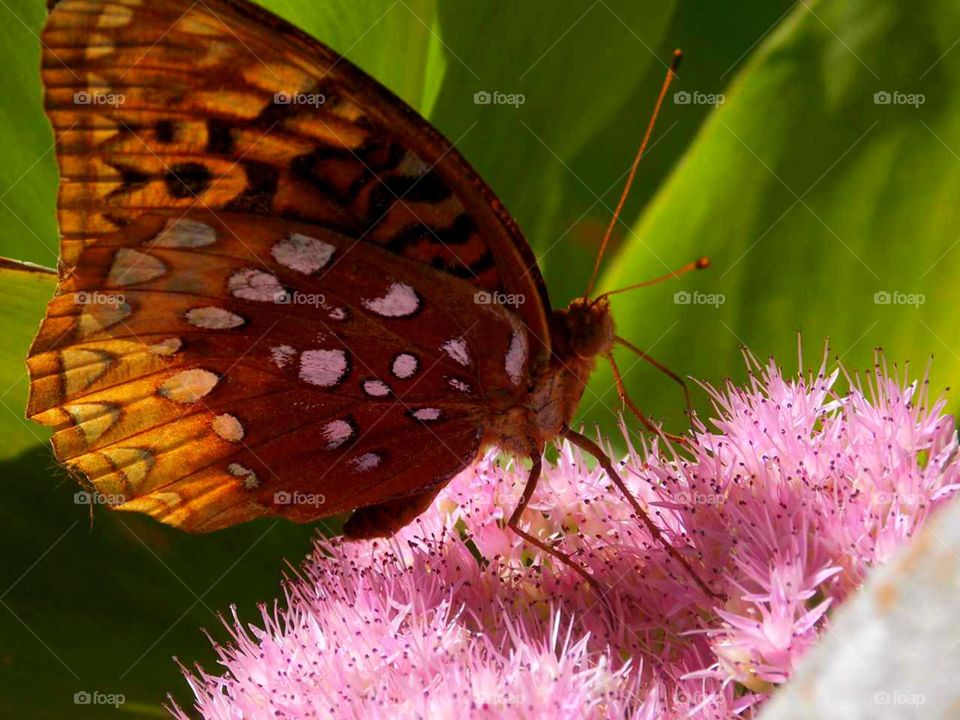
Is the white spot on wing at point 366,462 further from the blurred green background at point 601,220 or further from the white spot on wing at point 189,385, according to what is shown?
the blurred green background at point 601,220

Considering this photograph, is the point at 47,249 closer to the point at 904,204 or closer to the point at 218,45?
the point at 218,45

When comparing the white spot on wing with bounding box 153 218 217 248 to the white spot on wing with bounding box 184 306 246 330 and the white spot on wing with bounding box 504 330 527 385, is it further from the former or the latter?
the white spot on wing with bounding box 504 330 527 385

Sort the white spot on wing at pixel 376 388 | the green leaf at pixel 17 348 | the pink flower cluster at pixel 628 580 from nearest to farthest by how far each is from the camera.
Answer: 1. the pink flower cluster at pixel 628 580
2. the white spot on wing at pixel 376 388
3. the green leaf at pixel 17 348

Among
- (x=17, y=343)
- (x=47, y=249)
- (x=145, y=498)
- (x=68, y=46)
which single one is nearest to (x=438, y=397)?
(x=145, y=498)

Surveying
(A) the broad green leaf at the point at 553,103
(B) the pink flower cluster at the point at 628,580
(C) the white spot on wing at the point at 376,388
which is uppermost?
(A) the broad green leaf at the point at 553,103

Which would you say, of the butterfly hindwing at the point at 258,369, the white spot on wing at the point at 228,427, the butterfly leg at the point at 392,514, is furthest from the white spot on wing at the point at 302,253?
the butterfly leg at the point at 392,514

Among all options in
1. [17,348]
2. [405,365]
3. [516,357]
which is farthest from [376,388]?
[17,348]
